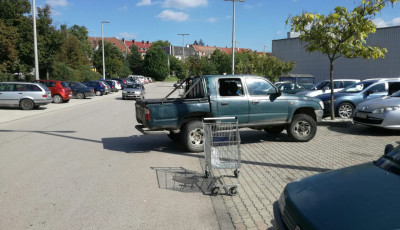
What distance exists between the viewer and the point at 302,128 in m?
9.09

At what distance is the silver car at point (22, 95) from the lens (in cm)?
1825

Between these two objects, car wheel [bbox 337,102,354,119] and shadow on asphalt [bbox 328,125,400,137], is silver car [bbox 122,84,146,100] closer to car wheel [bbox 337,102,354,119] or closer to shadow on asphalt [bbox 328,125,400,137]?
car wheel [bbox 337,102,354,119]

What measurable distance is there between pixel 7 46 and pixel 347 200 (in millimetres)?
29858

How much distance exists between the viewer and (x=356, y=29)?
11211 millimetres

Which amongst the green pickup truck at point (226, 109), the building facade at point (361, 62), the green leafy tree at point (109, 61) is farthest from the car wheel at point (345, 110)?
Answer: the green leafy tree at point (109, 61)

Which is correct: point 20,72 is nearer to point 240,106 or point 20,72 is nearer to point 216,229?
point 240,106

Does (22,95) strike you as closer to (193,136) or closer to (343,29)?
(193,136)

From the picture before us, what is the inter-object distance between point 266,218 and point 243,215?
305 millimetres

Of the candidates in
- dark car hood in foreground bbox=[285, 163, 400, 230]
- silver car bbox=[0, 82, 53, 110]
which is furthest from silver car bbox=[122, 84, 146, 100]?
dark car hood in foreground bbox=[285, 163, 400, 230]

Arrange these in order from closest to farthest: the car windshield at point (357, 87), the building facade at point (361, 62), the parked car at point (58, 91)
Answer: the car windshield at point (357, 87) < the parked car at point (58, 91) < the building facade at point (361, 62)

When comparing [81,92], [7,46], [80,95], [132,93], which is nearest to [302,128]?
[132,93]

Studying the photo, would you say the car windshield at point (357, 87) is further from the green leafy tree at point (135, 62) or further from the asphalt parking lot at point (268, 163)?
the green leafy tree at point (135, 62)

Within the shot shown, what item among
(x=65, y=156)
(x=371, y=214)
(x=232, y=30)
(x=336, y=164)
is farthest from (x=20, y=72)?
(x=371, y=214)

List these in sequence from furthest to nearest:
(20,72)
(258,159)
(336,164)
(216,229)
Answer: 1. (20,72)
2. (258,159)
3. (336,164)
4. (216,229)
